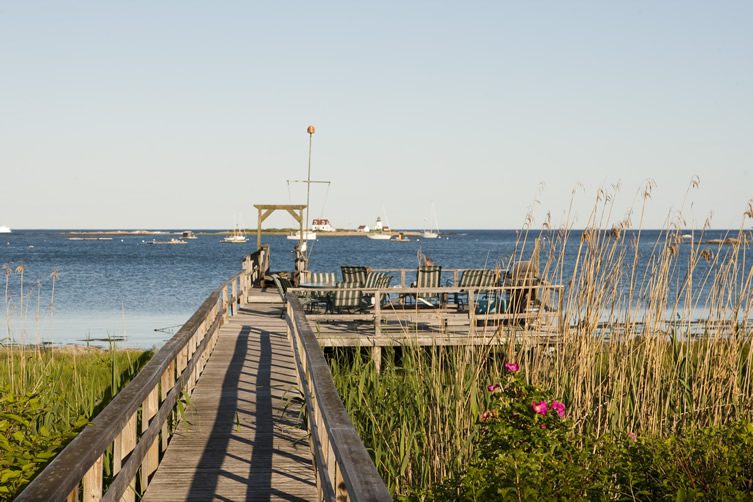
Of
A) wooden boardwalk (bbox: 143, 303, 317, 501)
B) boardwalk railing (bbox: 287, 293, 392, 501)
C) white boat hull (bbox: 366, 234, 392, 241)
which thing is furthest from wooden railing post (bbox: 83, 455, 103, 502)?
white boat hull (bbox: 366, 234, 392, 241)

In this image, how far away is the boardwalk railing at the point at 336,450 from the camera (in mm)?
2400

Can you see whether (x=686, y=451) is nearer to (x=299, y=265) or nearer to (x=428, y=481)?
(x=428, y=481)

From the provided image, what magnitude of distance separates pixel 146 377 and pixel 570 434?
2954mm

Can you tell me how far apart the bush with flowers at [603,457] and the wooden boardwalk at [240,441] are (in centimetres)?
118

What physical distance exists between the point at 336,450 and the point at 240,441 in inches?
132

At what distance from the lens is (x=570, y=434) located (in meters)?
5.71

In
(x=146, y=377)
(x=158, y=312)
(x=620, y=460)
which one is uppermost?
(x=146, y=377)

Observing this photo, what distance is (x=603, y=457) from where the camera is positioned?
487cm

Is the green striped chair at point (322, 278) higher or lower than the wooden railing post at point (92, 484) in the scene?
higher

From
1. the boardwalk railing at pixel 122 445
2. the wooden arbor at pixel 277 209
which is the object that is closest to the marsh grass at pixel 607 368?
the boardwalk railing at pixel 122 445

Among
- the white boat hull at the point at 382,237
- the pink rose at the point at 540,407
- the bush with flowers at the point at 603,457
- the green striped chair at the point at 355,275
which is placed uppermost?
the white boat hull at the point at 382,237

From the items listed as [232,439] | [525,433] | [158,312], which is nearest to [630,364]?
[525,433]

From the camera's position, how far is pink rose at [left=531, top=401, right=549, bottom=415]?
4.61 m

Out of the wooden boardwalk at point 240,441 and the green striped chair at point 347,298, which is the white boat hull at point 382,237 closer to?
the green striped chair at point 347,298
